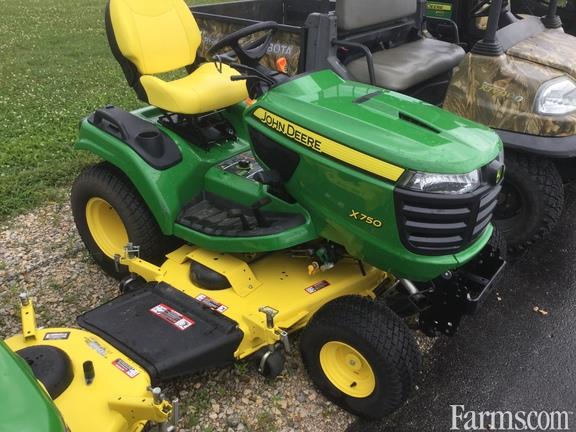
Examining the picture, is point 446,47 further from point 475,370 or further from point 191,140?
point 475,370

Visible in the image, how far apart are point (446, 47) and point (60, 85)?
456cm

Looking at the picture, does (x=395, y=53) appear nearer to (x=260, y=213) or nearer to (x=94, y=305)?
(x=260, y=213)

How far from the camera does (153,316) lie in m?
2.47

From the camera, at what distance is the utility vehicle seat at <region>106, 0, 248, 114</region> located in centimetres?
288

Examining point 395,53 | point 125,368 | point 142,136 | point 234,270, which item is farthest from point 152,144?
point 395,53

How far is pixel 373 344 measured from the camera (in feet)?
7.20

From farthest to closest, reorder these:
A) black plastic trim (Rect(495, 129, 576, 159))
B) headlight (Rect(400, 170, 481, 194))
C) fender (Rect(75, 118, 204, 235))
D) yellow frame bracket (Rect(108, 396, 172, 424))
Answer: black plastic trim (Rect(495, 129, 576, 159)) < fender (Rect(75, 118, 204, 235)) < headlight (Rect(400, 170, 481, 194)) < yellow frame bracket (Rect(108, 396, 172, 424))

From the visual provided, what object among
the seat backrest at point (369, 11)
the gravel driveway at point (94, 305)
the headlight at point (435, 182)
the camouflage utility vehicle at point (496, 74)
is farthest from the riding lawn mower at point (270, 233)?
the seat backrest at point (369, 11)

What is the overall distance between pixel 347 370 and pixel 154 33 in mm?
1983

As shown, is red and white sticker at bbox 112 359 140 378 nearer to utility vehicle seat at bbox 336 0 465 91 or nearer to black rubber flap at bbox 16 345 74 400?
black rubber flap at bbox 16 345 74 400

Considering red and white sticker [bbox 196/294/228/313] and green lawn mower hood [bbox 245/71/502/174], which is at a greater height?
green lawn mower hood [bbox 245/71/502/174]

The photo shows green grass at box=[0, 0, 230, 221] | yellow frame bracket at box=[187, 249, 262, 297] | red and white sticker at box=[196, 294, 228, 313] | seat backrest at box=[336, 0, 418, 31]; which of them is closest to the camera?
red and white sticker at box=[196, 294, 228, 313]

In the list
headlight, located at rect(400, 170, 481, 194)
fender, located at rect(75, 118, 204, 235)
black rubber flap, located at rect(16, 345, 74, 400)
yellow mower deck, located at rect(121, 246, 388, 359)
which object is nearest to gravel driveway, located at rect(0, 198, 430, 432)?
yellow mower deck, located at rect(121, 246, 388, 359)

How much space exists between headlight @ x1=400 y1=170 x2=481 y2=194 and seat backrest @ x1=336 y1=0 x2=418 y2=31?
1.67 m
